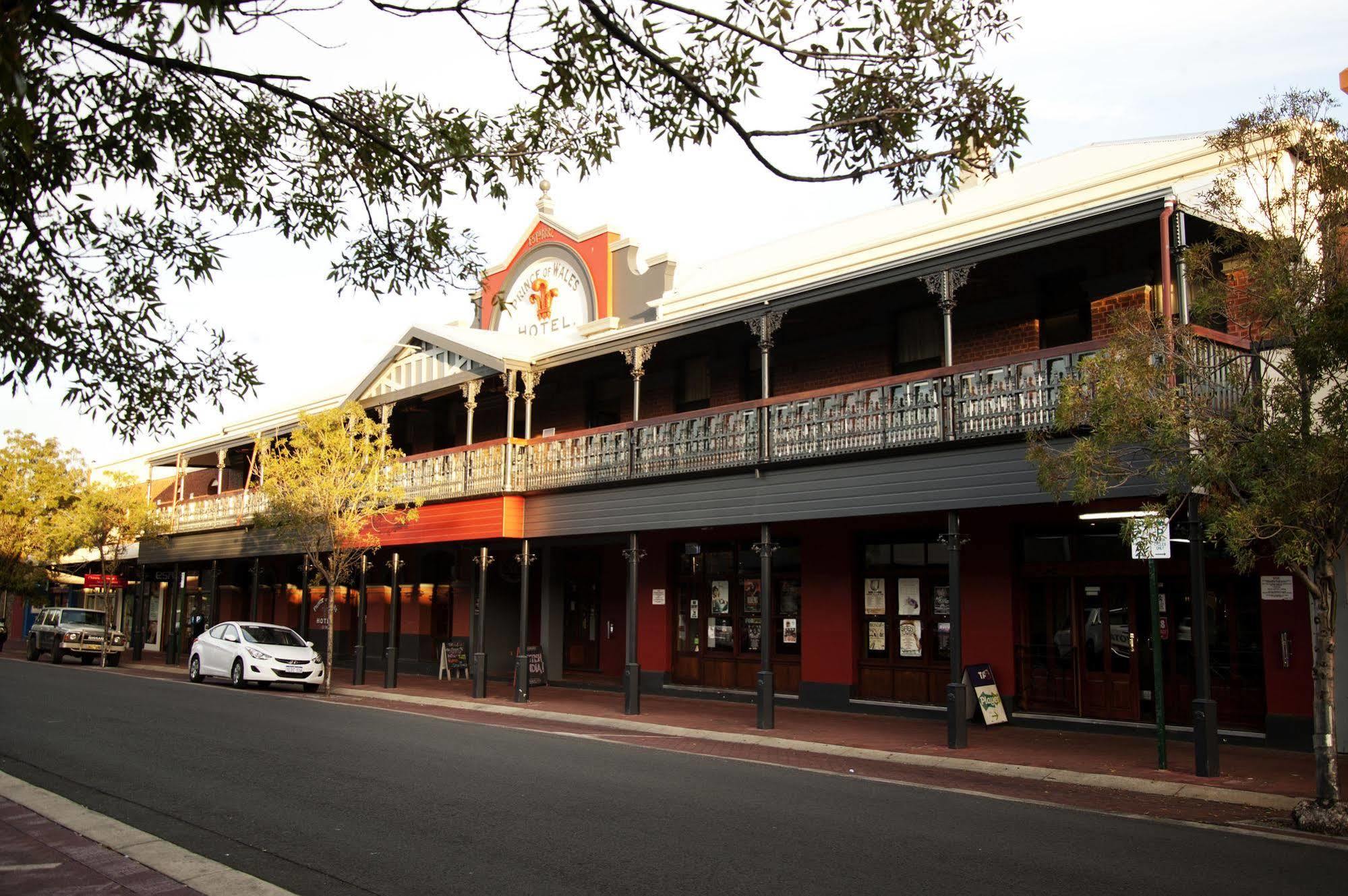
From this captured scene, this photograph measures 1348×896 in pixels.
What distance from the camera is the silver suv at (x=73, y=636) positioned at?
3278 cm

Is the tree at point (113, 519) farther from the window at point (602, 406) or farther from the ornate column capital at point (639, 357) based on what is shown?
the ornate column capital at point (639, 357)

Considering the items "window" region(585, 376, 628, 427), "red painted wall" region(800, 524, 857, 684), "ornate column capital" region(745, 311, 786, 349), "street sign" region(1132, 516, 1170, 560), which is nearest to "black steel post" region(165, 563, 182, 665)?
"window" region(585, 376, 628, 427)

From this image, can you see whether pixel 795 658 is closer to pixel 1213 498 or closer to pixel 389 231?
pixel 1213 498

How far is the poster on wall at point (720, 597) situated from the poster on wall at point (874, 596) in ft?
10.7

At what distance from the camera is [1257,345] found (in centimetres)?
1025

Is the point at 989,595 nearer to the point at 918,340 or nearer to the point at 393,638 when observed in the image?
the point at 918,340

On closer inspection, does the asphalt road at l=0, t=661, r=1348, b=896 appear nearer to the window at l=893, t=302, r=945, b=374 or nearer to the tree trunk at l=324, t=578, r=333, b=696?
the window at l=893, t=302, r=945, b=374

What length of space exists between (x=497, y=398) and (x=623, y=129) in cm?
1867

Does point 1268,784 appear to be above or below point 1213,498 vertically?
below

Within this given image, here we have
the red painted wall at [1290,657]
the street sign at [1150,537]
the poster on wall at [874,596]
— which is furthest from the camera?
the poster on wall at [874,596]

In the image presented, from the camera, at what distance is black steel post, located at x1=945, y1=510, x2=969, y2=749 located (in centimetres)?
1395

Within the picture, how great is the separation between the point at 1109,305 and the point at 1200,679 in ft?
20.5

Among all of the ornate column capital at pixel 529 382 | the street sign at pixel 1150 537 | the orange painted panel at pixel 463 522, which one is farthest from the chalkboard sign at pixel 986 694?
the ornate column capital at pixel 529 382

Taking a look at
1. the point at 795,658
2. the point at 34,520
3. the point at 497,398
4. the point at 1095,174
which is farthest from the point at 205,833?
the point at 34,520
